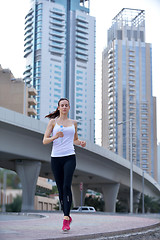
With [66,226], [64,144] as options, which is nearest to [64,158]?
[64,144]

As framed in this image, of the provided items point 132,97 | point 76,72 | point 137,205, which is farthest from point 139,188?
point 76,72

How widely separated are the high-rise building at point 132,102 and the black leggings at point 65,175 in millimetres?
165432

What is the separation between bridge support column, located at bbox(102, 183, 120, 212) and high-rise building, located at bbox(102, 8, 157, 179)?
4625 inches

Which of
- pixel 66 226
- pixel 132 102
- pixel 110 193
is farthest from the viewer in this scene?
pixel 132 102

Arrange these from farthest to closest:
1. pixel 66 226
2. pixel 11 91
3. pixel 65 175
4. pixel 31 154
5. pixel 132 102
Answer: pixel 132 102
pixel 11 91
pixel 31 154
pixel 65 175
pixel 66 226

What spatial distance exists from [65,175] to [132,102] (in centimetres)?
17157

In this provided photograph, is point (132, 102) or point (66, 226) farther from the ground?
point (132, 102)

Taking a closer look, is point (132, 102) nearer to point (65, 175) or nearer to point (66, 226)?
point (65, 175)

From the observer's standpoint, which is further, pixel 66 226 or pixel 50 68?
pixel 50 68

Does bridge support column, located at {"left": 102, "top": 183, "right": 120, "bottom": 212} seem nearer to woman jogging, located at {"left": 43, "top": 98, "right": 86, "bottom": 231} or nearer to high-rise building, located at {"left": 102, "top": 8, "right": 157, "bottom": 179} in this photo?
woman jogging, located at {"left": 43, "top": 98, "right": 86, "bottom": 231}

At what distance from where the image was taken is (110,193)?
53.2 metres

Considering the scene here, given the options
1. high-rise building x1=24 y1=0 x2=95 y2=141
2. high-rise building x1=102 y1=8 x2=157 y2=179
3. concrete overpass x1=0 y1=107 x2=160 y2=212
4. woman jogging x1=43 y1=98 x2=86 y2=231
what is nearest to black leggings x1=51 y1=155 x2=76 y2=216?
woman jogging x1=43 y1=98 x2=86 y2=231

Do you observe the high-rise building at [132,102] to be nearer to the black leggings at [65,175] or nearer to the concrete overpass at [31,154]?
the concrete overpass at [31,154]

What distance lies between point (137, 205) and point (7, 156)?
4433cm
